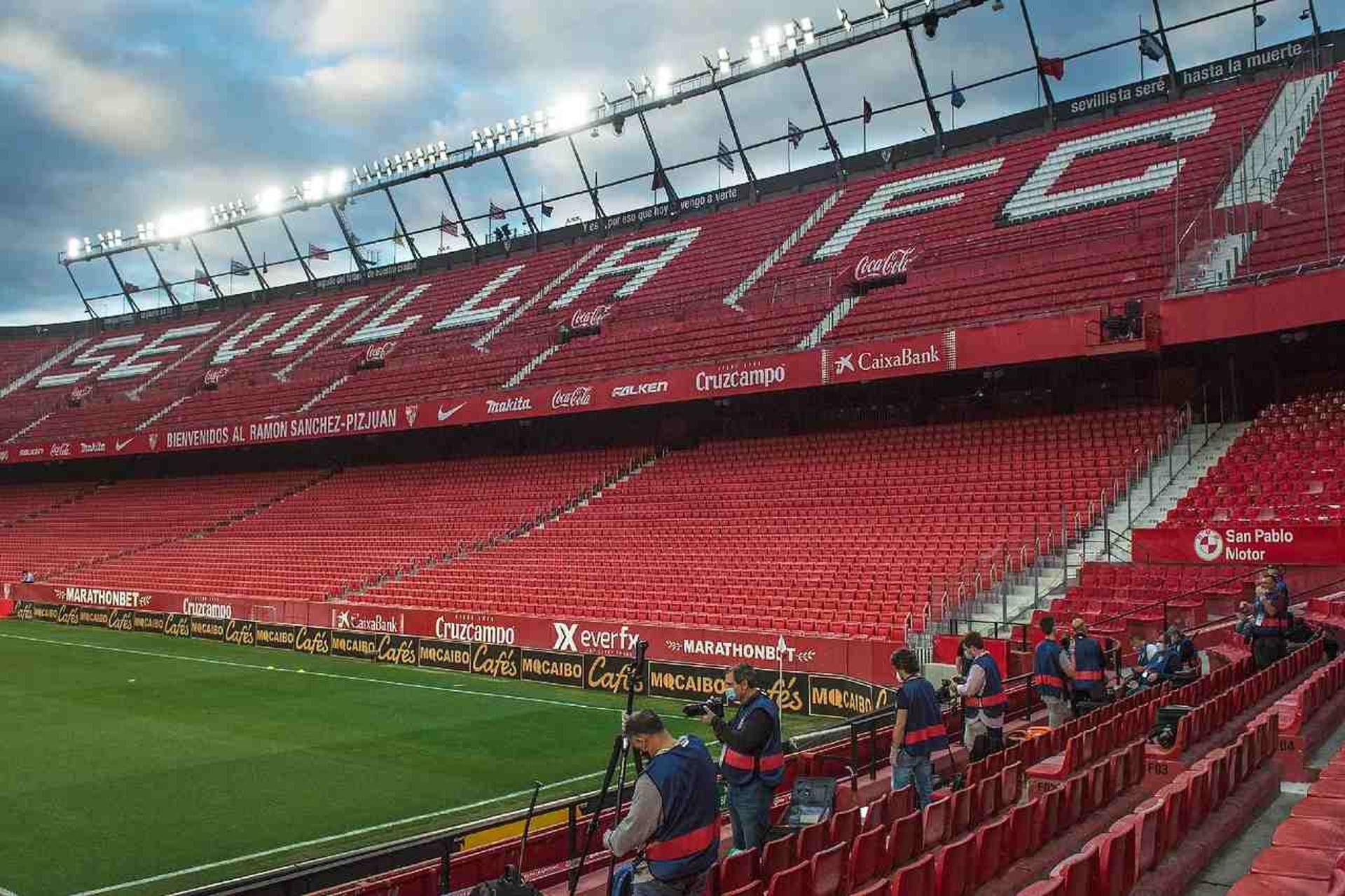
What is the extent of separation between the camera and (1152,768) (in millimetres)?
8828

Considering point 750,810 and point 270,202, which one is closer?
point 750,810

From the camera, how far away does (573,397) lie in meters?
30.2

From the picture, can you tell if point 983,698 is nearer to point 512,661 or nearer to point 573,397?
point 512,661

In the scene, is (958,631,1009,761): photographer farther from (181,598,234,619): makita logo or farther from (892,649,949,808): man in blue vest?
(181,598,234,619): makita logo

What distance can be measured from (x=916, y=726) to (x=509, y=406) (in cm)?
2459

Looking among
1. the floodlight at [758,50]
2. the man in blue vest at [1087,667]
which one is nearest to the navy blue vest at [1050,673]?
the man in blue vest at [1087,667]

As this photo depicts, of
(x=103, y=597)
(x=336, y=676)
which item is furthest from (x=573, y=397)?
(x=103, y=597)

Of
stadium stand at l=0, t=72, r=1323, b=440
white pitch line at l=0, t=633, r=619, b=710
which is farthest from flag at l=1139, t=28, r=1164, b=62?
white pitch line at l=0, t=633, r=619, b=710

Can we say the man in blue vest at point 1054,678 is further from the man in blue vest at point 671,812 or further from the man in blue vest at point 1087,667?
the man in blue vest at point 671,812

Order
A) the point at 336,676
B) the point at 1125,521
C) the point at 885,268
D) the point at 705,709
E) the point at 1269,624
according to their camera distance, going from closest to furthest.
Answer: the point at 705,709, the point at 1269,624, the point at 1125,521, the point at 336,676, the point at 885,268

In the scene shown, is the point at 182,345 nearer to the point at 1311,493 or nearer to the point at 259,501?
the point at 259,501

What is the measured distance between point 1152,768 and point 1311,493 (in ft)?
37.2

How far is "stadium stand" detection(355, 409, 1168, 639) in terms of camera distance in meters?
19.8

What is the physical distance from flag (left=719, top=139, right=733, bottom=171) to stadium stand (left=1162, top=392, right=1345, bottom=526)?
2313cm
